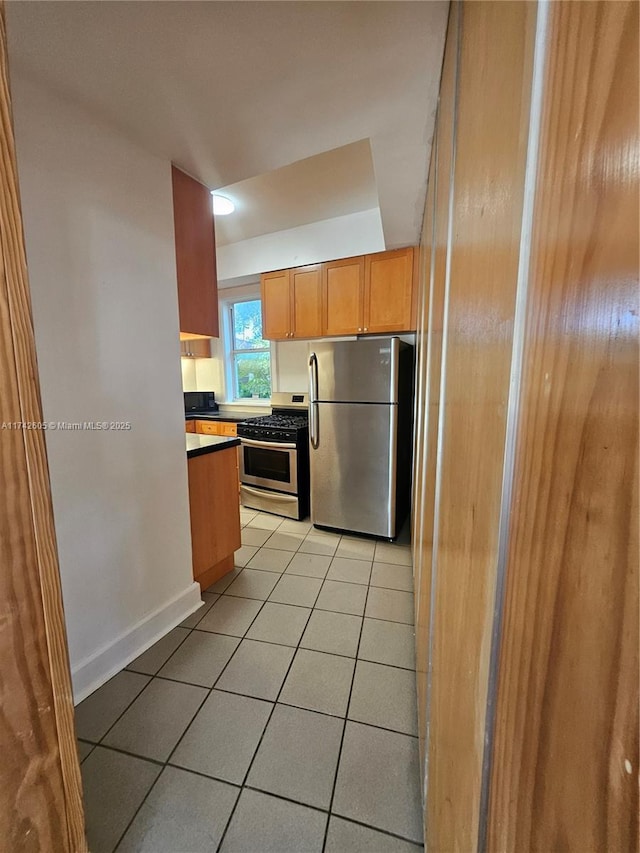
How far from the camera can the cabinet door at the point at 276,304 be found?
137 inches

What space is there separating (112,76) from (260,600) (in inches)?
96.9

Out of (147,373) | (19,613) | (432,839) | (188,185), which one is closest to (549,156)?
(19,613)

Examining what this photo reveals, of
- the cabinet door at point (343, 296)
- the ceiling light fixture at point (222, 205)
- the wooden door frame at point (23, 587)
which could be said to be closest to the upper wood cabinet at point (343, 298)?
the cabinet door at point (343, 296)

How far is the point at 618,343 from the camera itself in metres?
0.20

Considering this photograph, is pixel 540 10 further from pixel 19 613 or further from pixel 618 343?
pixel 19 613

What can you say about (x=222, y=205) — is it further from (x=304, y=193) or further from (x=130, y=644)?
(x=130, y=644)

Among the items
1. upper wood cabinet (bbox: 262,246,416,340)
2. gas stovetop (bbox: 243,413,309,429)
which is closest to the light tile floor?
gas stovetop (bbox: 243,413,309,429)

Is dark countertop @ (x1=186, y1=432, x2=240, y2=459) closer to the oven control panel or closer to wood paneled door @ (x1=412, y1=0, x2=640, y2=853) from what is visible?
the oven control panel

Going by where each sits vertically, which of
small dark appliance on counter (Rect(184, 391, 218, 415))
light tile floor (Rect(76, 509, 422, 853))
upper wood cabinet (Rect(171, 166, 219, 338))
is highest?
upper wood cabinet (Rect(171, 166, 219, 338))

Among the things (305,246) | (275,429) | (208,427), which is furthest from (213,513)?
(305,246)

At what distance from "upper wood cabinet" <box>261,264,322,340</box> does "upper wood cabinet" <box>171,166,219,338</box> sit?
1414 mm

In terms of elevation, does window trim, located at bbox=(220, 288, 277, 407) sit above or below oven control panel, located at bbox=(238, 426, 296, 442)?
above

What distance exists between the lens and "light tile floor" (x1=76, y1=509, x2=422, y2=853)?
3.34ft

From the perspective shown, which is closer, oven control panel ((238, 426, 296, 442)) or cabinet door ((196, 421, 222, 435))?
oven control panel ((238, 426, 296, 442))
